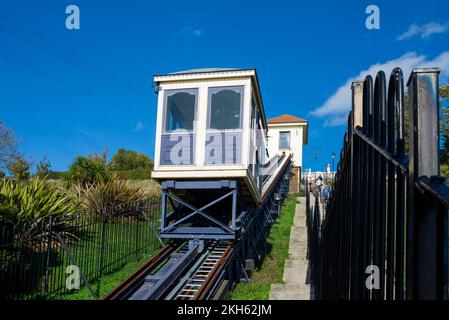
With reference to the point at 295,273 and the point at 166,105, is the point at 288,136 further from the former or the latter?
the point at 166,105

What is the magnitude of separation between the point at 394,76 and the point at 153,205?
13.1 metres

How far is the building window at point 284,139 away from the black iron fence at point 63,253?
78.6ft

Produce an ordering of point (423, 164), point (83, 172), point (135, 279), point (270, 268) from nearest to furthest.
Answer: point (423, 164) → point (135, 279) → point (270, 268) → point (83, 172)

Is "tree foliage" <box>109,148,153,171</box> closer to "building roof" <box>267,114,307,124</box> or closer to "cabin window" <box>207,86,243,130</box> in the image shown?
"building roof" <box>267,114,307,124</box>

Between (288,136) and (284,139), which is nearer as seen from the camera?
(284,139)

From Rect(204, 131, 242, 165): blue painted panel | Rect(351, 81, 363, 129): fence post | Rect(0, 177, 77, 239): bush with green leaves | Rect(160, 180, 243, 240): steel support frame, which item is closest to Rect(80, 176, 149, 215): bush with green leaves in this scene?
Rect(0, 177, 77, 239): bush with green leaves

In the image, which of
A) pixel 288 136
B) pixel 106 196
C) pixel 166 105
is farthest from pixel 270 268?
pixel 288 136

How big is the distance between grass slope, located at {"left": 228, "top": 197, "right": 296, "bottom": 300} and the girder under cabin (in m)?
1.52

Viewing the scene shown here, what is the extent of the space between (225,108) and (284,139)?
26.0 meters

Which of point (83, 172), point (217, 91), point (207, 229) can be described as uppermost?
point (217, 91)

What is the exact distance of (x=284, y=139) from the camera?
3688 cm
